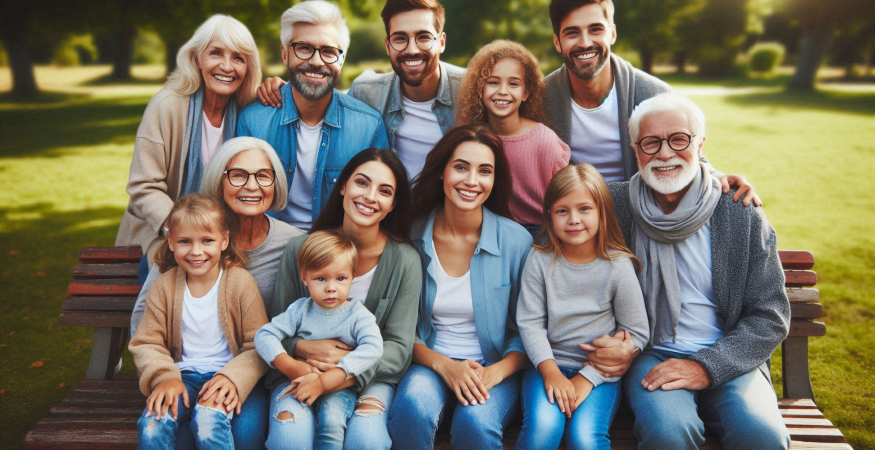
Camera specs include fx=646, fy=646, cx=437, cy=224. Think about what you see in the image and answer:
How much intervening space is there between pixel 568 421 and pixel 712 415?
28.4 inches

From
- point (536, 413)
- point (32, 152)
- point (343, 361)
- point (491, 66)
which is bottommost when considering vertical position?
point (32, 152)

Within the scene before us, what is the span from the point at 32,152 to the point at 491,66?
45.8 ft

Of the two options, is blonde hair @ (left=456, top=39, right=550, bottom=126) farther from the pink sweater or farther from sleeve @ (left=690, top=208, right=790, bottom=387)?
sleeve @ (left=690, top=208, right=790, bottom=387)

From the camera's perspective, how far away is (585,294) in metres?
3.27

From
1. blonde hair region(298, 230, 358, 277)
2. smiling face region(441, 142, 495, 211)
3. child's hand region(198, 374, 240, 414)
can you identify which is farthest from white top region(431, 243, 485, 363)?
child's hand region(198, 374, 240, 414)

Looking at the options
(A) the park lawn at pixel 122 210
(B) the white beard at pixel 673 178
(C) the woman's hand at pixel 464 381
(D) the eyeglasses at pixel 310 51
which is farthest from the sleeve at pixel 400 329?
(A) the park lawn at pixel 122 210

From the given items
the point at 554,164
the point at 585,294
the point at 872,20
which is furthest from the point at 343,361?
the point at 872,20

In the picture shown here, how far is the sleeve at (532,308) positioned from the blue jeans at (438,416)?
288 millimetres

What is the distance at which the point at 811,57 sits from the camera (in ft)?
94.8

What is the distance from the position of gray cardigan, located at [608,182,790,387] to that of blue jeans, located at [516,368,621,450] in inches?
19.6

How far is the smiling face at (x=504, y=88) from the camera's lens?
12.6ft

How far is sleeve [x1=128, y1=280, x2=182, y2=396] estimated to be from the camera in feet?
10.0

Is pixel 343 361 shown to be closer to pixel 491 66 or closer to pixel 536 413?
pixel 536 413

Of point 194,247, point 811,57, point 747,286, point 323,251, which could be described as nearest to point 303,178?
point 194,247
